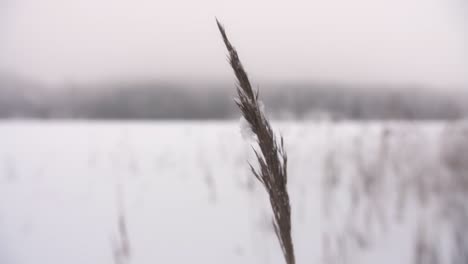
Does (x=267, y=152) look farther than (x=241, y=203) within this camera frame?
No

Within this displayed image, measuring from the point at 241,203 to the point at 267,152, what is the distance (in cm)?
237

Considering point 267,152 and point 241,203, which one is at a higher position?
point 267,152

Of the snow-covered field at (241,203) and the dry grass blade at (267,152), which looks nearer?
the dry grass blade at (267,152)

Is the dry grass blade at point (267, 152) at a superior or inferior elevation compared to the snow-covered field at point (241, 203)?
superior

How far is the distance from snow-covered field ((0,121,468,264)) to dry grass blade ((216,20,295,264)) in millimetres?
1418

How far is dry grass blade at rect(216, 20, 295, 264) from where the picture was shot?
53cm

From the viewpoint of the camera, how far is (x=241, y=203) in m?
2.80

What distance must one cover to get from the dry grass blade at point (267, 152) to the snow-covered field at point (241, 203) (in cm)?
142

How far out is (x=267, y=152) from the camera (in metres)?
0.53

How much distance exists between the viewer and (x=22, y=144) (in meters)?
5.21

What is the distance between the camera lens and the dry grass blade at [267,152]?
0.53 metres

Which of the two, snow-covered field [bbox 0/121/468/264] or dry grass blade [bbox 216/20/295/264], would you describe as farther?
snow-covered field [bbox 0/121/468/264]

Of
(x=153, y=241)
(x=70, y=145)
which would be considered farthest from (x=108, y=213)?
(x=70, y=145)

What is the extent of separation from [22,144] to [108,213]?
3.81 meters
